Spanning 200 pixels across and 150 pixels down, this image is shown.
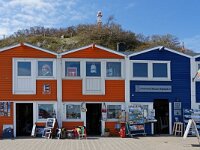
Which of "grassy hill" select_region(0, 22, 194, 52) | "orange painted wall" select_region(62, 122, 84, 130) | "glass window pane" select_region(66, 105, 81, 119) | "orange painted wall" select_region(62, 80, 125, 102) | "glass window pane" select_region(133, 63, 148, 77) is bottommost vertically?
"orange painted wall" select_region(62, 122, 84, 130)

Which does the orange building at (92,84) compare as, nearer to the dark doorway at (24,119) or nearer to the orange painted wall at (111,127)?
the orange painted wall at (111,127)

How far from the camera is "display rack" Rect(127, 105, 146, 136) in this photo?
77.9 feet

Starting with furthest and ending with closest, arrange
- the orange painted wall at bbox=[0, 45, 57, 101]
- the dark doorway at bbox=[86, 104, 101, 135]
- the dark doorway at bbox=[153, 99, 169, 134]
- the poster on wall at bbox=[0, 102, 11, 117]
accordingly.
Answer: the dark doorway at bbox=[86, 104, 101, 135] < the dark doorway at bbox=[153, 99, 169, 134] < the orange painted wall at bbox=[0, 45, 57, 101] < the poster on wall at bbox=[0, 102, 11, 117]

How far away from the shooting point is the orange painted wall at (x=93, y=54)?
77.9 ft

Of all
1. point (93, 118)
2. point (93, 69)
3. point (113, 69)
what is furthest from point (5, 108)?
point (113, 69)

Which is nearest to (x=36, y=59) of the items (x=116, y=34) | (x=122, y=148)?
(x=122, y=148)

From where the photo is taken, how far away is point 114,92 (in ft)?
78.4

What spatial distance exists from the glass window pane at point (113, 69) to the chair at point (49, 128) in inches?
159

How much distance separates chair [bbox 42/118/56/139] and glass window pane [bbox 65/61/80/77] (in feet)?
8.83

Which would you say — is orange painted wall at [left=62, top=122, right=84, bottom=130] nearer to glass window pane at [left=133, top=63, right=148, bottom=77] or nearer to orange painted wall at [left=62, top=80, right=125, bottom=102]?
orange painted wall at [left=62, top=80, right=125, bottom=102]

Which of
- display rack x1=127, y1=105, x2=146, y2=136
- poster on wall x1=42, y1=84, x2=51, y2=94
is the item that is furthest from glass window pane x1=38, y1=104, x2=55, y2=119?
display rack x1=127, y1=105, x2=146, y2=136

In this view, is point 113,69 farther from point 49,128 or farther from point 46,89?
point 49,128

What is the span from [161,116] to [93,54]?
5816 millimetres

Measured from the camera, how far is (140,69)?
79.6 ft
